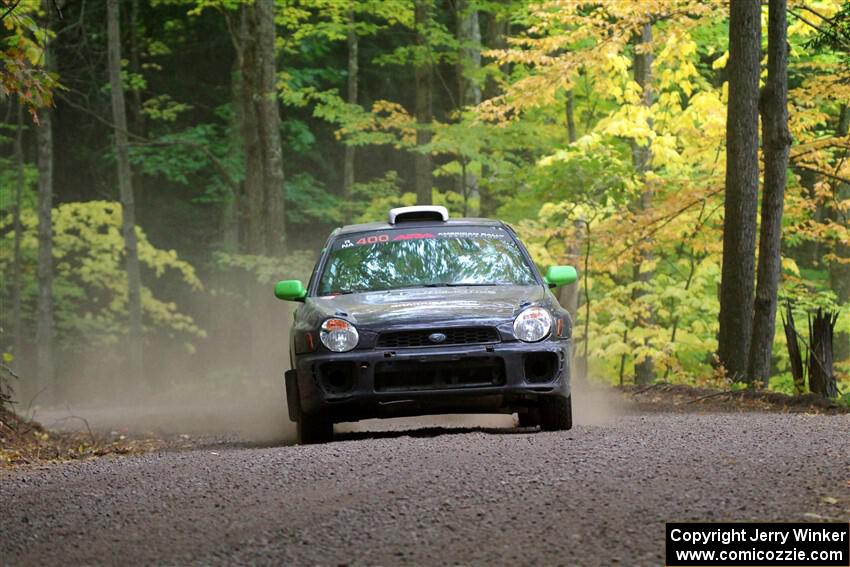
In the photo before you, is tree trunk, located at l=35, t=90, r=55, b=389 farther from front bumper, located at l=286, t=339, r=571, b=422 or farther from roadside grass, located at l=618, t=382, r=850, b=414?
front bumper, located at l=286, t=339, r=571, b=422

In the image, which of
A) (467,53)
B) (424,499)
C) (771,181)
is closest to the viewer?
(424,499)

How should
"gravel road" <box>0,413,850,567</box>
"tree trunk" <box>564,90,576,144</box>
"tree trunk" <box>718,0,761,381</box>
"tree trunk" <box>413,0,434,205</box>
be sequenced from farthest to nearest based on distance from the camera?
Result: "tree trunk" <box>413,0,434,205</box> → "tree trunk" <box>564,90,576,144</box> → "tree trunk" <box>718,0,761,381</box> → "gravel road" <box>0,413,850,567</box>

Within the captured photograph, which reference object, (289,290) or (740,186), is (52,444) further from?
(740,186)

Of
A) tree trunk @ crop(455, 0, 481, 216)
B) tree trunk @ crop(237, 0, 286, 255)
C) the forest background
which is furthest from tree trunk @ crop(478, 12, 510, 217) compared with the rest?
tree trunk @ crop(237, 0, 286, 255)

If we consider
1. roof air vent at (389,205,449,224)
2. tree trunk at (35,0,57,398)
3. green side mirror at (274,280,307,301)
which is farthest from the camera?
tree trunk at (35,0,57,398)

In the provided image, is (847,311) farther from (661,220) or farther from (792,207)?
(661,220)

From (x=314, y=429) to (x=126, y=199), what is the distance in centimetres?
2062

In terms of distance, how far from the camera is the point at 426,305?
9.27m

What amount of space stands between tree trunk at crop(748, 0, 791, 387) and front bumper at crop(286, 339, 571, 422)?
718cm

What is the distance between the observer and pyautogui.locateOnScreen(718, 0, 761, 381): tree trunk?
15836 mm

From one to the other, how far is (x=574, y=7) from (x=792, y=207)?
5170 mm

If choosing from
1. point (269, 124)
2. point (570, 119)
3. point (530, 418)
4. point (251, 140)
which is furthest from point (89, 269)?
point (530, 418)

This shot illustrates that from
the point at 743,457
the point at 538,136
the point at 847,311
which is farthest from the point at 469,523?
the point at 538,136

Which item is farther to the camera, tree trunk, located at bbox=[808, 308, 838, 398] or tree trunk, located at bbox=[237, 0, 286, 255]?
tree trunk, located at bbox=[237, 0, 286, 255]
